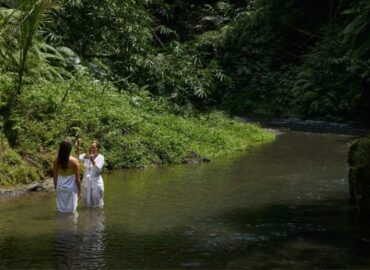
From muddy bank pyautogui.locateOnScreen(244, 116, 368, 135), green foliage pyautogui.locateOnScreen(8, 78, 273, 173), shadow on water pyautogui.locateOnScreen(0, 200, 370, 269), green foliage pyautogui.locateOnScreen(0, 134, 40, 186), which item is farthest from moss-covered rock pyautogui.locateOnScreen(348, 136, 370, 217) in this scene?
muddy bank pyautogui.locateOnScreen(244, 116, 368, 135)

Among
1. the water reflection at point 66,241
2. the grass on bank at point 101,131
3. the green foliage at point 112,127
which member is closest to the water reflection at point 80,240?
the water reflection at point 66,241

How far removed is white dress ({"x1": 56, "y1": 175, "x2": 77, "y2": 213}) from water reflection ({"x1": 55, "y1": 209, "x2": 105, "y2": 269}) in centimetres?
14

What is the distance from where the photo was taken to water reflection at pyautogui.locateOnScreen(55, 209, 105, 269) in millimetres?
8283

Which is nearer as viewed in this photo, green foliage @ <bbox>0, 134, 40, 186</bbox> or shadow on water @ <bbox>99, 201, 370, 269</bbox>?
shadow on water @ <bbox>99, 201, 370, 269</bbox>

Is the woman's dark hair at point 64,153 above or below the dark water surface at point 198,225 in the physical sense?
above

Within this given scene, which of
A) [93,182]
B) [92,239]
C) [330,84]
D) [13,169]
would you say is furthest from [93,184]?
[330,84]

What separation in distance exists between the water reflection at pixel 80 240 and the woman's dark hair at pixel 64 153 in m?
0.88

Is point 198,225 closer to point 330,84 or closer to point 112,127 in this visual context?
point 112,127

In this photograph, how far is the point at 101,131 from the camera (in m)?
16.6

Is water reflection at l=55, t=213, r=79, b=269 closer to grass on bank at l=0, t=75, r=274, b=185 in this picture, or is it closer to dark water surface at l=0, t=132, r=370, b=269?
dark water surface at l=0, t=132, r=370, b=269

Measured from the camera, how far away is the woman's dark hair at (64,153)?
424 inches

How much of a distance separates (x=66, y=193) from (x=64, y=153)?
2.30ft

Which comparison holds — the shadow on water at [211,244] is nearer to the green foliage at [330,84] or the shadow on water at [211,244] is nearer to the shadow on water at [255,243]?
the shadow on water at [255,243]

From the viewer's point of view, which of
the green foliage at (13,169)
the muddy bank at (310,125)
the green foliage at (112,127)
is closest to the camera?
the green foliage at (13,169)
